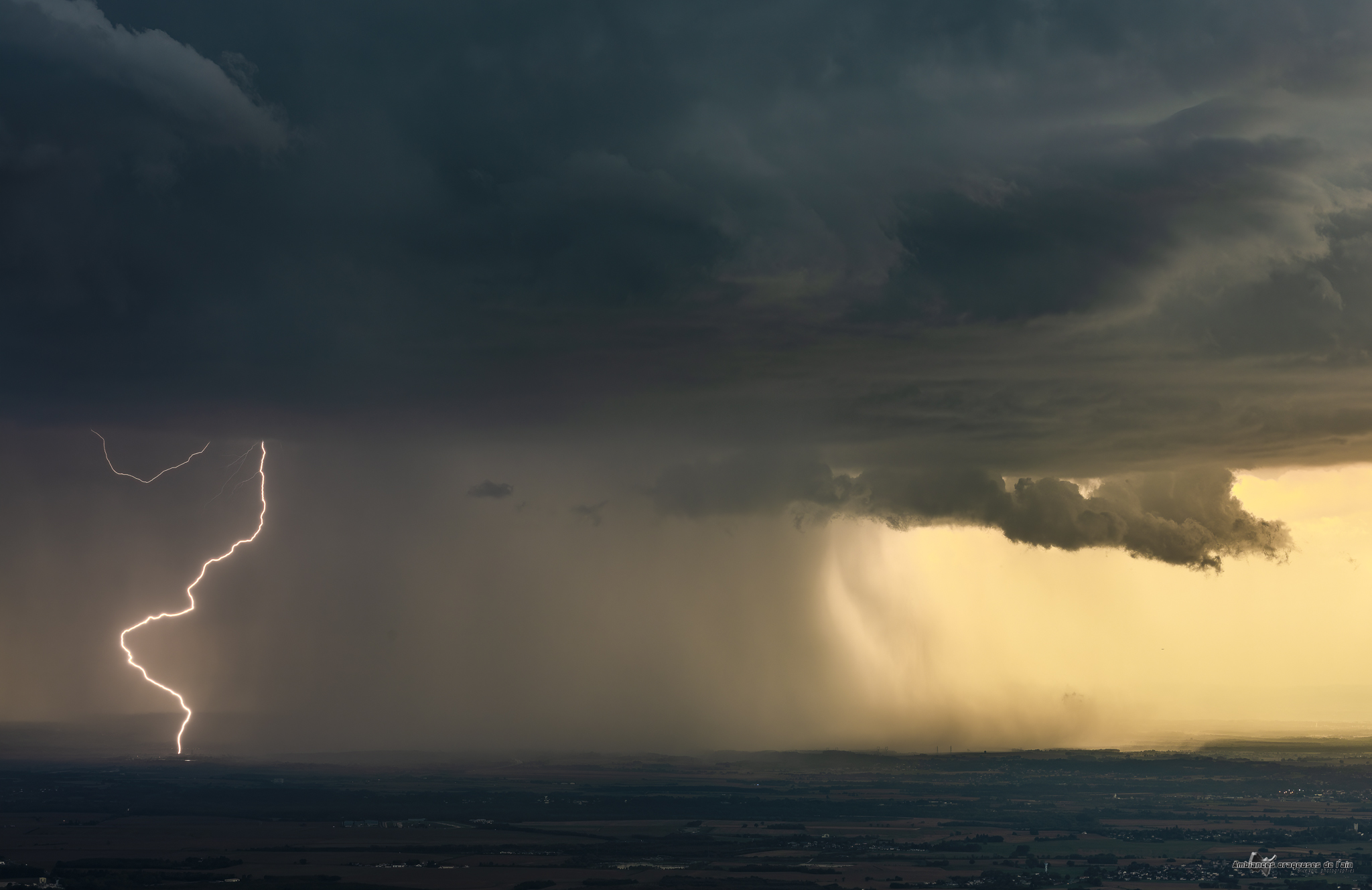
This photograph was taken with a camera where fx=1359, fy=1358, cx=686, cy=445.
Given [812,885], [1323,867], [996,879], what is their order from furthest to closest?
[1323,867]
[996,879]
[812,885]

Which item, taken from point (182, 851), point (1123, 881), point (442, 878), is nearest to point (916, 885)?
point (1123, 881)

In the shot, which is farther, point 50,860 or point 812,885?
point 50,860

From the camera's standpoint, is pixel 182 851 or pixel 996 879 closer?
pixel 996 879

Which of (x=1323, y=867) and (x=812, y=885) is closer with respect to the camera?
(x=812, y=885)

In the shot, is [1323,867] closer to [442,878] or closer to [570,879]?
[570,879]

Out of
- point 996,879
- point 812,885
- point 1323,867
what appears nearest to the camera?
point 812,885

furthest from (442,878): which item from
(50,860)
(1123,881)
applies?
(1123,881)

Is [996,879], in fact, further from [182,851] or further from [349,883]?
[182,851]

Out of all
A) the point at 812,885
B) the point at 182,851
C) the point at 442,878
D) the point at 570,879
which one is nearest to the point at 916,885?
the point at 812,885
